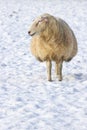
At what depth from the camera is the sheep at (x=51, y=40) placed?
6.80 meters

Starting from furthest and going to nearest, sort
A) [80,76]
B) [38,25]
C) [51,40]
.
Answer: [80,76]
[51,40]
[38,25]

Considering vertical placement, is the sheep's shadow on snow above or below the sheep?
below

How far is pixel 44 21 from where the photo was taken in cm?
678

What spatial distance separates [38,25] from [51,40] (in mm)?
396

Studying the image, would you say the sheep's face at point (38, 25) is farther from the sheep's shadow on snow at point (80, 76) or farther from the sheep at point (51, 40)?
the sheep's shadow on snow at point (80, 76)

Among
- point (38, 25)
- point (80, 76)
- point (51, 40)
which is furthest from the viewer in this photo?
point (80, 76)

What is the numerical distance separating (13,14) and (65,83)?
409 inches

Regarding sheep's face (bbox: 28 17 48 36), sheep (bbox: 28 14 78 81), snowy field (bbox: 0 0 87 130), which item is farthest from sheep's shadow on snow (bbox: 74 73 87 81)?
sheep's face (bbox: 28 17 48 36)

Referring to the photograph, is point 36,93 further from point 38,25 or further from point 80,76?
point 80,76

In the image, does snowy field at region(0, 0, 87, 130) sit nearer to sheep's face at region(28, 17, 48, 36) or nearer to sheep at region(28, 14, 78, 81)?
sheep at region(28, 14, 78, 81)

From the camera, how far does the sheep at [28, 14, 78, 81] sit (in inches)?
268

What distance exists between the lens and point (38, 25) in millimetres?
6797

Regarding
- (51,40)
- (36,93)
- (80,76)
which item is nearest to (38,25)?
(51,40)

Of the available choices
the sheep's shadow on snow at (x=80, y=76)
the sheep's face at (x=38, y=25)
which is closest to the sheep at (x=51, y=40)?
the sheep's face at (x=38, y=25)
